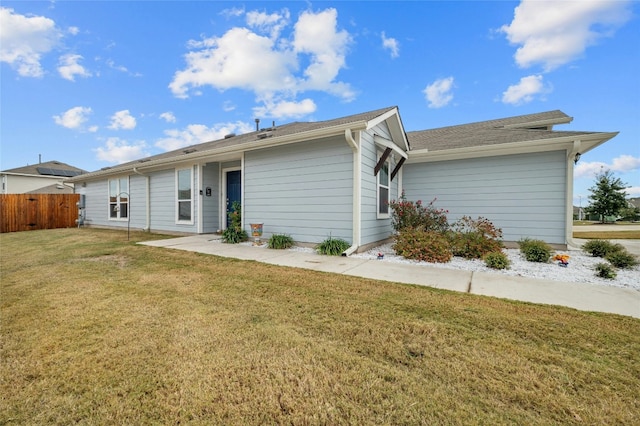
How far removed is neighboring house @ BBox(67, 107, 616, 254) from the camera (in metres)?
6.09

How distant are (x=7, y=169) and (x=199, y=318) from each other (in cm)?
3232

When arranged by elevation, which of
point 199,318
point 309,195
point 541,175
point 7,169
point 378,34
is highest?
point 378,34

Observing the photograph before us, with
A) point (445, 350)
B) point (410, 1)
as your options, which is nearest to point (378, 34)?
point (410, 1)

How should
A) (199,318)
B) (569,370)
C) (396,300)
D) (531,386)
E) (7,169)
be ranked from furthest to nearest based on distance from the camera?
(7,169)
(396,300)
(199,318)
(569,370)
(531,386)

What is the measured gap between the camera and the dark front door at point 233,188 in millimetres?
9055

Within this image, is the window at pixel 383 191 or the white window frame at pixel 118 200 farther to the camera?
the white window frame at pixel 118 200

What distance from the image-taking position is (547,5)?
21.4 feet

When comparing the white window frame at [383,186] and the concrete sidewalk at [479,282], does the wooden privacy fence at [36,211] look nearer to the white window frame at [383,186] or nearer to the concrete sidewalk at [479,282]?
the concrete sidewalk at [479,282]

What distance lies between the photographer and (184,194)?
941 centimetres

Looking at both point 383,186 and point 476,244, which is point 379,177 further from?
point 476,244

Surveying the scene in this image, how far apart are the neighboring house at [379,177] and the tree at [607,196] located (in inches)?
640

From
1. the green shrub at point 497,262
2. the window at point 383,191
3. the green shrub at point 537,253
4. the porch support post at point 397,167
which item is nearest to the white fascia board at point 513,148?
the porch support post at point 397,167

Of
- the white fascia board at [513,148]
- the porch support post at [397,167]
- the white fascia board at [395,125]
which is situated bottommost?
the porch support post at [397,167]

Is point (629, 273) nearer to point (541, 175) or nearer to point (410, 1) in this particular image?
point (541, 175)
